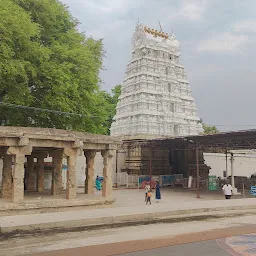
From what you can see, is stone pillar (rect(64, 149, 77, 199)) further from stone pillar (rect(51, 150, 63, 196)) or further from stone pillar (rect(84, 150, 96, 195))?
stone pillar (rect(84, 150, 96, 195))

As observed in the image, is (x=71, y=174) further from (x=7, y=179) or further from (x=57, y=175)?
(x=7, y=179)

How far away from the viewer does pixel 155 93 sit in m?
39.4

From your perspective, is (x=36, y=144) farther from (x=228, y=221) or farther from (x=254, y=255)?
(x=254, y=255)

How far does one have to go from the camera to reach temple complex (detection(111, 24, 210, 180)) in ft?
115

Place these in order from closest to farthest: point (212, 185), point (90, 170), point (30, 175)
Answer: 1. point (90, 170)
2. point (30, 175)
3. point (212, 185)

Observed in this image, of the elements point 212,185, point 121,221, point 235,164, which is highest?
point 235,164

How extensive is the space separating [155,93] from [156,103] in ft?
4.06

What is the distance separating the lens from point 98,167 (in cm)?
3372

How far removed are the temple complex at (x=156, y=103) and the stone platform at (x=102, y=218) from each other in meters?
18.5

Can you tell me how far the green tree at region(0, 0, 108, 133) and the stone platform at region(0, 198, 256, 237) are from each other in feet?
29.0

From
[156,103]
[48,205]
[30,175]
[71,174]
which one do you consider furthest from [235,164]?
[48,205]

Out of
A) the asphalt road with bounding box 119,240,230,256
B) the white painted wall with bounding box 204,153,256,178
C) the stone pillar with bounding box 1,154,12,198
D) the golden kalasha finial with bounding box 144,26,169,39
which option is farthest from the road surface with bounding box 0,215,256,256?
the golden kalasha finial with bounding box 144,26,169,39

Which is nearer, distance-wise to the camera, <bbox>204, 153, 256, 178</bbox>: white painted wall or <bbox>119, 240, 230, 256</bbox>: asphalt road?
<bbox>119, 240, 230, 256</bbox>: asphalt road

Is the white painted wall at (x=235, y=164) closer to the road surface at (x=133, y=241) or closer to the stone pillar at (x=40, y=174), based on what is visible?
the stone pillar at (x=40, y=174)
